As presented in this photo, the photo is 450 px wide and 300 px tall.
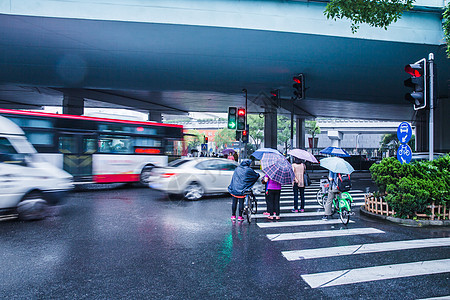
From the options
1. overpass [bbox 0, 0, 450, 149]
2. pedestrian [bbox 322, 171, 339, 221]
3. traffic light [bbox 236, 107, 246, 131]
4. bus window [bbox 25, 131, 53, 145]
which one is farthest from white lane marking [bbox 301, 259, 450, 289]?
bus window [bbox 25, 131, 53, 145]

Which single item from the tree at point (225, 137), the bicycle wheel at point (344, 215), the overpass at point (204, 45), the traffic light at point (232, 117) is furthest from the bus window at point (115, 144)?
the tree at point (225, 137)

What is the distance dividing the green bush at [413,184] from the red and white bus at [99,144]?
969cm

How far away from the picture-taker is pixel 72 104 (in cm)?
2436

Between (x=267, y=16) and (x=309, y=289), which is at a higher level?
(x=267, y=16)

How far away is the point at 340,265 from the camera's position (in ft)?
15.6

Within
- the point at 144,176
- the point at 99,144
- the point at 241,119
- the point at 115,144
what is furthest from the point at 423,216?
the point at 99,144

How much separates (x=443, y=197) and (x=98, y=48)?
14.6 metres

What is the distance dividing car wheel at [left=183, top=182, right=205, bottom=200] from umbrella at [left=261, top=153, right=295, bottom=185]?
3885 millimetres

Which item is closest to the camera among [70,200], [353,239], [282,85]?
[353,239]

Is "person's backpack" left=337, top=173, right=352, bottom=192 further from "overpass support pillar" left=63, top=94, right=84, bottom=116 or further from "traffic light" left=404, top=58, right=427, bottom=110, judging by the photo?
"overpass support pillar" left=63, top=94, right=84, bottom=116

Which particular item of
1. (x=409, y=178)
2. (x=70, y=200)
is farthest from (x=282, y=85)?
(x=70, y=200)

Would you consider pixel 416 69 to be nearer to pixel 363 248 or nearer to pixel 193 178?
pixel 363 248

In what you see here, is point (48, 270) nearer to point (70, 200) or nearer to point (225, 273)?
point (225, 273)

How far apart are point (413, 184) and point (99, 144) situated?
38.3 ft
